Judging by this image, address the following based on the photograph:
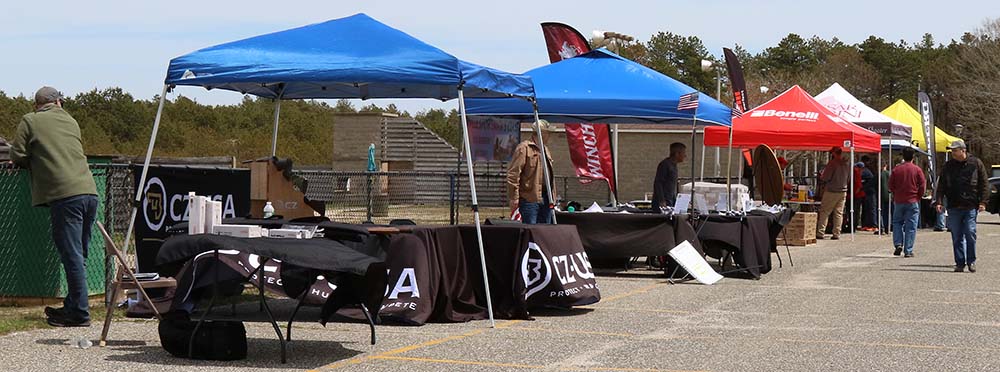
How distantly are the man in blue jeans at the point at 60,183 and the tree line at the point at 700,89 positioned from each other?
27.0m

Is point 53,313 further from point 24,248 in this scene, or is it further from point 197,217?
point 24,248

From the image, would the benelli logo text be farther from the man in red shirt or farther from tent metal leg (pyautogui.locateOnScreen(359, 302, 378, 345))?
tent metal leg (pyautogui.locateOnScreen(359, 302, 378, 345))

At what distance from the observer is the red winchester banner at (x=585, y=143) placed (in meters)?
21.3

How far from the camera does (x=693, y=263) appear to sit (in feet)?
50.5

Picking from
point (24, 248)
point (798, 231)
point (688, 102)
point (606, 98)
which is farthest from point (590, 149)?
point (24, 248)

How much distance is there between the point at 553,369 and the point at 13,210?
547 centimetres

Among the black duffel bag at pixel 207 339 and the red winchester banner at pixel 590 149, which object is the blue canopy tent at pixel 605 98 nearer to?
the red winchester banner at pixel 590 149

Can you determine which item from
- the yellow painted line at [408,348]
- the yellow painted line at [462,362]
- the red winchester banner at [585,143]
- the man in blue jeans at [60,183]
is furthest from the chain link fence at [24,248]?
the red winchester banner at [585,143]

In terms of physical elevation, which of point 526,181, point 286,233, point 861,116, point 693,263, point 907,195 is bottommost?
point 693,263

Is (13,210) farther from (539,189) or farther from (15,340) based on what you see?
(539,189)

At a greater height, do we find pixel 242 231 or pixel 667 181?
pixel 667 181

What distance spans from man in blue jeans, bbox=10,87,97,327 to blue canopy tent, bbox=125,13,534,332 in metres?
0.62

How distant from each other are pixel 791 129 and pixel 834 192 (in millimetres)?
3423

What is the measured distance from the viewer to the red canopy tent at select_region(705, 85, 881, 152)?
23766 millimetres
